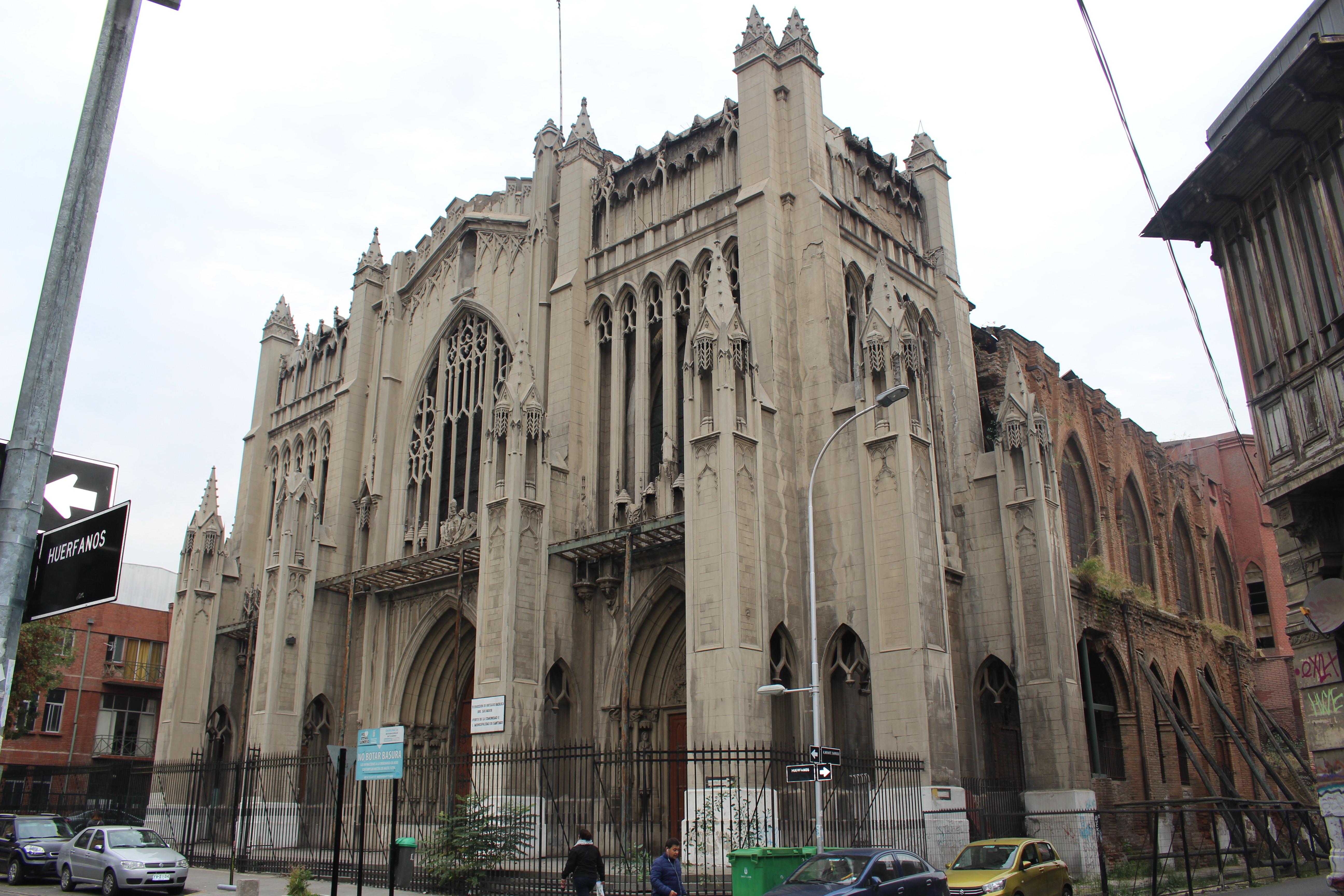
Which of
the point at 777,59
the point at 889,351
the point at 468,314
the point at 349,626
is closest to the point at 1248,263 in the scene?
the point at 889,351

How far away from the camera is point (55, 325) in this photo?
595cm

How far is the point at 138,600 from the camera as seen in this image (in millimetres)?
55156

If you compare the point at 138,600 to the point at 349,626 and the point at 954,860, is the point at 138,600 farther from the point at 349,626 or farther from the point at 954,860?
the point at 954,860

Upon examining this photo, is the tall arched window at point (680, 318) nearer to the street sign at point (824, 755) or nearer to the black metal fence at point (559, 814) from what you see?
the black metal fence at point (559, 814)

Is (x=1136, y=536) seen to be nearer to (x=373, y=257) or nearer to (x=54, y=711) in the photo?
(x=373, y=257)

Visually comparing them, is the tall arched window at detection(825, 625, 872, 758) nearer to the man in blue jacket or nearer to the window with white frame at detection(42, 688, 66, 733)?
the man in blue jacket

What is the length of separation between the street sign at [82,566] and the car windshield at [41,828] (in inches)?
814

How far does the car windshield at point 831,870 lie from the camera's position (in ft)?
43.0

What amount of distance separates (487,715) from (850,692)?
830 cm

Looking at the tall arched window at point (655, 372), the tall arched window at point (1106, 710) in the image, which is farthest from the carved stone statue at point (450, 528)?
the tall arched window at point (1106, 710)

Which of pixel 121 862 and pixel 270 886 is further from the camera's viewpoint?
pixel 270 886

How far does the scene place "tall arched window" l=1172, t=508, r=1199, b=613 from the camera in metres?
39.1

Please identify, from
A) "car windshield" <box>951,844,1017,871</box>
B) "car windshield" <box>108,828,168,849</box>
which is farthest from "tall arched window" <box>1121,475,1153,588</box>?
"car windshield" <box>108,828,168,849</box>

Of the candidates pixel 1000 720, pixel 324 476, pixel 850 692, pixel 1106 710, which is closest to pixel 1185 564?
pixel 1106 710
